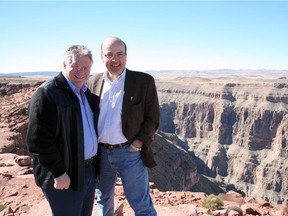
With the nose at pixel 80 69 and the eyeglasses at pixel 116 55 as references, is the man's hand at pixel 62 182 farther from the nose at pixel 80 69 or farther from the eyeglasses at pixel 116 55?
the eyeglasses at pixel 116 55

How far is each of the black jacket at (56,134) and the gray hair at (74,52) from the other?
195 millimetres

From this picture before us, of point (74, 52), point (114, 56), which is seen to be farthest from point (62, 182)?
point (114, 56)

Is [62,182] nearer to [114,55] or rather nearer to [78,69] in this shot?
[78,69]

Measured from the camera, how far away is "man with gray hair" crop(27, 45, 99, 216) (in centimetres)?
282

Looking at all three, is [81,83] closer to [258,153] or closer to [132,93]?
[132,93]

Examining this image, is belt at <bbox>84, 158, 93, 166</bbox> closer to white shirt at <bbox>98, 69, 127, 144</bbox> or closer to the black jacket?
the black jacket

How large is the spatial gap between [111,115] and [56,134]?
2.56 ft

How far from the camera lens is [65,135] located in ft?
9.59

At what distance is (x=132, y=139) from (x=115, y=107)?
41 cm

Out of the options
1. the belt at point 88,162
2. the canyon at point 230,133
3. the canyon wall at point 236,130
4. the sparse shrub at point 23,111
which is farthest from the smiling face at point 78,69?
the canyon wall at point 236,130

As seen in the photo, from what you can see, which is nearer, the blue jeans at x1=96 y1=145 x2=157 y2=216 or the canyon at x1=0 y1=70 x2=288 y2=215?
the blue jeans at x1=96 y1=145 x2=157 y2=216

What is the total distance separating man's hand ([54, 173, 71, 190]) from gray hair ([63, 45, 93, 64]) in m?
1.07

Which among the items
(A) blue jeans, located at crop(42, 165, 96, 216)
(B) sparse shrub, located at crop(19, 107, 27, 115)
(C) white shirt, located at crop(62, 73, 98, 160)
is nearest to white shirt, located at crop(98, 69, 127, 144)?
(C) white shirt, located at crop(62, 73, 98, 160)

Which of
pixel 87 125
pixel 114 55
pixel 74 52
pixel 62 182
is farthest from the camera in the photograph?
pixel 114 55
